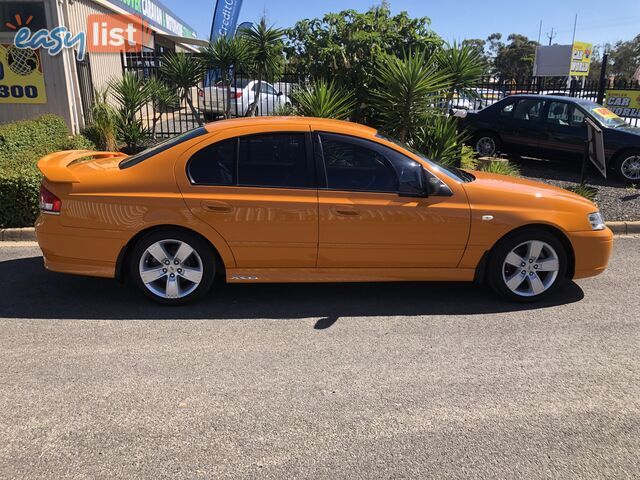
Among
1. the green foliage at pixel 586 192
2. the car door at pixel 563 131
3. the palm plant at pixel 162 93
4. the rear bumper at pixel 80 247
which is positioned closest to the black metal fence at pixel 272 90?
the palm plant at pixel 162 93

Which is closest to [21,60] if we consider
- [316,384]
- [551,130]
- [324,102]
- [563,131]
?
[324,102]

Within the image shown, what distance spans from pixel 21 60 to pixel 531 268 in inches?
487

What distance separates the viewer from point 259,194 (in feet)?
14.2

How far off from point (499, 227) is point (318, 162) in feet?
5.26

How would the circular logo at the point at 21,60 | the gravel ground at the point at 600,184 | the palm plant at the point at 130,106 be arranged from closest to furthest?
1. the gravel ground at the point at 600,184
2. the palm plant at the point at 130,106
3. the circular logo at the point at 21,60

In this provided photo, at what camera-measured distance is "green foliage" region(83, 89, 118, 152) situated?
10141 millimetres

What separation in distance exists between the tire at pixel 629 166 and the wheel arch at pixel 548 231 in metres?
6.23

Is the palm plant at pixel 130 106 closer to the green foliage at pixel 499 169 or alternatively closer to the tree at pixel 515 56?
the green foliage at pixel 499 169

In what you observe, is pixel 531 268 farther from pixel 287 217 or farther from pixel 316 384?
pixel 316 384

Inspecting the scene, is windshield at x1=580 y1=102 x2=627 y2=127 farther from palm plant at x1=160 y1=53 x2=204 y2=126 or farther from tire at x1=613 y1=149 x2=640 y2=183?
palm plant at x1=160 y1=53 x2=204 y2=126

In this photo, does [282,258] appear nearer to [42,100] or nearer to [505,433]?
[505,433]

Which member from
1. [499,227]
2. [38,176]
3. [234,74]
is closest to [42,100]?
[234,74]

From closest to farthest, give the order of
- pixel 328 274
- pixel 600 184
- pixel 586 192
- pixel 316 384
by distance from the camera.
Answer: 1. pixel 316 384
2. pixel 328 274
3. pixel 586 192
4. pixel 600 184

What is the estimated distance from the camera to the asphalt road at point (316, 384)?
108 inches
